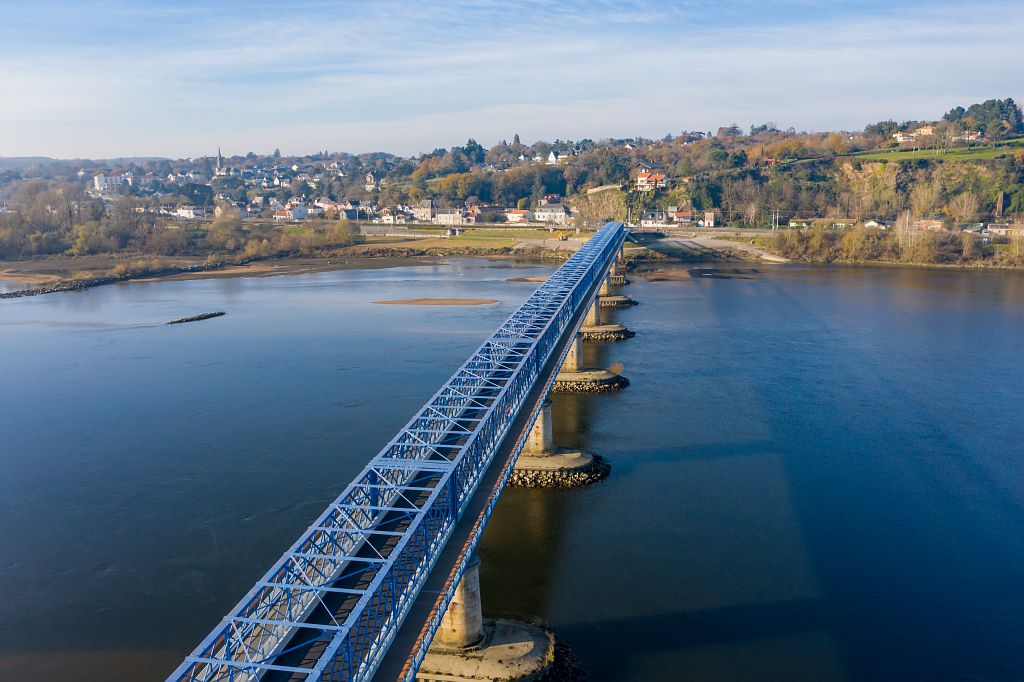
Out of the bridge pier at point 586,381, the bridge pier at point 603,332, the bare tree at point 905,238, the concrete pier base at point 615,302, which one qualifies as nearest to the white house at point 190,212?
the concrete pier base at point 615,302

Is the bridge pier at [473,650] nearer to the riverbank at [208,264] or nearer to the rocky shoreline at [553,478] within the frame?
the rocky shoreline at [553,478]

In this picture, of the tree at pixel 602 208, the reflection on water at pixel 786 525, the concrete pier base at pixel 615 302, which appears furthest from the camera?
the tree at pixel 602 208

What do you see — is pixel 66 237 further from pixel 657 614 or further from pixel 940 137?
pixel 940 137

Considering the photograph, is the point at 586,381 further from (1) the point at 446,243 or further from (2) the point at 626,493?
(1) the point at 446,243

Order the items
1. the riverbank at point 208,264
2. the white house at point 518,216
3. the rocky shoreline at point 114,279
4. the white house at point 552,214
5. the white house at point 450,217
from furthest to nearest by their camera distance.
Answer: the white house at point 518,216
the white house at point 450,217
the white house at point 552,214
the riverbank at point 208,264
the rocky shoreline at point 114,279

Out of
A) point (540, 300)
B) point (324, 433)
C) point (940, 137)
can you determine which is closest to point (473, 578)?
point (324, 433)

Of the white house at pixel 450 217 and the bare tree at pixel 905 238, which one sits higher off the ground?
the white house at pixel 450 217

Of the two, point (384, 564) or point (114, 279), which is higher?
point (114, 279)

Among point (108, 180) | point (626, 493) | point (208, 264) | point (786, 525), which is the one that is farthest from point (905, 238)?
point (108, 180)

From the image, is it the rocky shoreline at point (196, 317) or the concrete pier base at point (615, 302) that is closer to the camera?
the rocky shoreline at point (196, 317)
